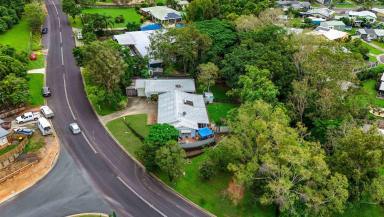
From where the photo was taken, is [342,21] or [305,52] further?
[342,21]

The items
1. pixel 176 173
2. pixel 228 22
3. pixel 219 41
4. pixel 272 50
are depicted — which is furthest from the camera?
pixel 228 22

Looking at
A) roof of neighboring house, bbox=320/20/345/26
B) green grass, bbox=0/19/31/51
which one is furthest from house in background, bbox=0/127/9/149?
roof of neighboring house, bbox=320/20/345/26

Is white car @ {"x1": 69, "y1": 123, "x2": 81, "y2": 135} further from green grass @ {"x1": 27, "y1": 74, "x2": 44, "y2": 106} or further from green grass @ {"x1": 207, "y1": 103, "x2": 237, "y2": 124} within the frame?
green grass @ {"x1": 207, "y1": 103, "x2": 237, "y2": 124}

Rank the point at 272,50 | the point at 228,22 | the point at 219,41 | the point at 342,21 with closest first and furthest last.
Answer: the point at 272,50 → the point at 219,41 → the point at 228,22 → the point at 342,21

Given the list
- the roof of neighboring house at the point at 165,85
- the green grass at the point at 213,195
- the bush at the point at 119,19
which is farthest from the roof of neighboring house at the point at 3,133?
the bush at the point at 119,19

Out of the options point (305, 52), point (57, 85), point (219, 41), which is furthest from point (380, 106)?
point (57, 85)

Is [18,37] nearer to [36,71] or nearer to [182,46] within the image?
[36,71]

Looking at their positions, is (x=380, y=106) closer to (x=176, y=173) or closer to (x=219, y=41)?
(x=219, y=41)
